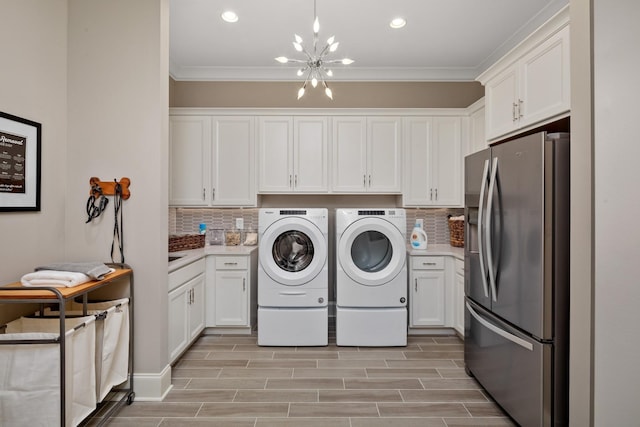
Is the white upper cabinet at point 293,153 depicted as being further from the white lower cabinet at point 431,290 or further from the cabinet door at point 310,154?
the white lower cabinet at point 431,290

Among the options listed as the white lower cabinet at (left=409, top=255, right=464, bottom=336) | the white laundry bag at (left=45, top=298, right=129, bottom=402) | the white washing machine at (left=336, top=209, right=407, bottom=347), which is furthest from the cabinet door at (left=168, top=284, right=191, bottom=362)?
the white lower cabinet at (left=409, top=255, right=464, bottom=336)

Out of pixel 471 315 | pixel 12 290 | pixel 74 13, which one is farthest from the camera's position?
pixel 471 315

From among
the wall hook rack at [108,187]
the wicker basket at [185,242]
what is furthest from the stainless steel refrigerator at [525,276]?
the wicker basket at [185,242]

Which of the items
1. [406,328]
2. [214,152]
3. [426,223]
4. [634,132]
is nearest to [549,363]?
[634,132]

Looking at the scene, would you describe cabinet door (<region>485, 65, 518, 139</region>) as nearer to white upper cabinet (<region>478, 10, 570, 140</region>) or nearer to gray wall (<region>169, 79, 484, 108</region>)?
white upper cabinet (<region>478, 10, 570, 140</region>)

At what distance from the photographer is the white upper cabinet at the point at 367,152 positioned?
371 cm

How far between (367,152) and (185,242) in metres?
2.04

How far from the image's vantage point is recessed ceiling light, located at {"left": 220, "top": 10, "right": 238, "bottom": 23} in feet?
9.37

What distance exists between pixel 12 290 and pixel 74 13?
1.68 meters

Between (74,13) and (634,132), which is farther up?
(74,13)

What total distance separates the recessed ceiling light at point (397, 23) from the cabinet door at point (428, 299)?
2.19 meters

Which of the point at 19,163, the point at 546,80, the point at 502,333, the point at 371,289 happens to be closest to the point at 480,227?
the point at 502,333

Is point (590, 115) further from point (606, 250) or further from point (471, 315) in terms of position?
point (471, 315)

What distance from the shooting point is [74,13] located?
87.9 inches
